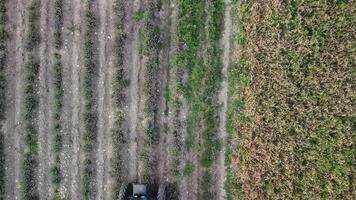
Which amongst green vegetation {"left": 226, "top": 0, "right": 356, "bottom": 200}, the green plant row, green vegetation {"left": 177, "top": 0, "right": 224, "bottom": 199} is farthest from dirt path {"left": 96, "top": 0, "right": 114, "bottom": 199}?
green vegetation {"left": 226, "top": 0, "right": 356, "bottom": 200}

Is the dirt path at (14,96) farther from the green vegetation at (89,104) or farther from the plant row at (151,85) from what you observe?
the plant row at (151,85)

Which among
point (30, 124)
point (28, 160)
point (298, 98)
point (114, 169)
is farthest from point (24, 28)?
point (298, 98)

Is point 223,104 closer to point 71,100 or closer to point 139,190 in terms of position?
point 139,190

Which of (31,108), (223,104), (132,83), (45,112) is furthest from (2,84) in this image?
(223,104)

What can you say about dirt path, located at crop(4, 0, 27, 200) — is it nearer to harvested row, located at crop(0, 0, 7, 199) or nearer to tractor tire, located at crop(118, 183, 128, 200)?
harvested row, located at crop(0, 0, 7, 199)

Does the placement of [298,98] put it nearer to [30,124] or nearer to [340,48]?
[340,48]

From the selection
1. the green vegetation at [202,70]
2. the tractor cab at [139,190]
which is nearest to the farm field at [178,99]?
the green vegetation at [202,70]
